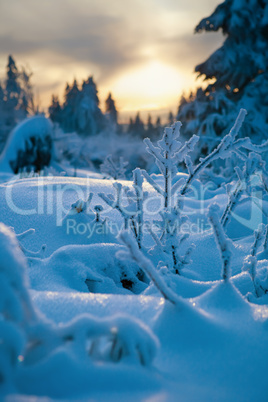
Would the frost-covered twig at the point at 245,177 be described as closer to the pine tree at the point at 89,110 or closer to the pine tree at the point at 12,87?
the pine tree at the point at 12,87

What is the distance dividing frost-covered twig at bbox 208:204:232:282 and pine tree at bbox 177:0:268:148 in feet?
27.7

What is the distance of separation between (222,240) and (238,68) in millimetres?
10082

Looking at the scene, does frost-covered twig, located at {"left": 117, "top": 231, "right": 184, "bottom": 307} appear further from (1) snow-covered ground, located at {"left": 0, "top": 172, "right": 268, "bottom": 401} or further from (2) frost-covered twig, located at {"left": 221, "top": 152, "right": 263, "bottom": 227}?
(2) frost-covered twig, located at {"left": 221, "top": 152, "right": 263, "bottom": 227}

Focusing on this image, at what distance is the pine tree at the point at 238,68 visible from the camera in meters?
8.91

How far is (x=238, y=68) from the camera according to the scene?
9297 millimetres

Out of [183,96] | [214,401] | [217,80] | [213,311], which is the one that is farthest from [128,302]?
[183,96]

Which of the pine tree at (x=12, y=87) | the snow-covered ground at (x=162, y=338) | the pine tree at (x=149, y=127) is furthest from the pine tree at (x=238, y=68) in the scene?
the pine tree at (x=149, y=127)

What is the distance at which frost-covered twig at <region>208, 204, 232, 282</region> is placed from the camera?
3.74 ft

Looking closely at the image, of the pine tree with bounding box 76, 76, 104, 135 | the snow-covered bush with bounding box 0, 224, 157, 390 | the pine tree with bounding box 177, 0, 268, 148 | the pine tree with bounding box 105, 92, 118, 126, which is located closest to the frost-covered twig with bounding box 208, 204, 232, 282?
the snow-covered bush with bounding box 0, 224, 157, 390

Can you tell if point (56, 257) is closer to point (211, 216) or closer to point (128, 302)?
point (128, 302)

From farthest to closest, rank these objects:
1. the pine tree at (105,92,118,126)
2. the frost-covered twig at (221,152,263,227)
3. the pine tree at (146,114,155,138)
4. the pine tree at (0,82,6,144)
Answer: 1. the pine tree at (146,114,155,138)
2. the pine tree at (105,92,118,126)
3. the pine tree at (0,82,6,144)
4. the frost-covered twig at (221,152,263,227)

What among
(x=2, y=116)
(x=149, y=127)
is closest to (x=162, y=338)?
(x=2, y=116)

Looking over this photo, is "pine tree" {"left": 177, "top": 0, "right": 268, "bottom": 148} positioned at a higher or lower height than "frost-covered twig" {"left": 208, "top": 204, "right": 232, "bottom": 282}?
higher

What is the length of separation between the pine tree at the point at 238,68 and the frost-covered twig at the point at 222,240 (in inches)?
332
